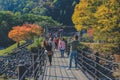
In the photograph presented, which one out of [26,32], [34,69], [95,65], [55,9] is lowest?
[26,32]

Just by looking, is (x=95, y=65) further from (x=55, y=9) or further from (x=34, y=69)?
(x=55, y=9)

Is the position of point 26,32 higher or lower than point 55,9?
lower

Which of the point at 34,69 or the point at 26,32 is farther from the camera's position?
the point at 26,32

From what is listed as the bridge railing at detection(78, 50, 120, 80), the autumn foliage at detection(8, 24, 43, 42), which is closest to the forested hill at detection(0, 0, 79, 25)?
the autumn foliage at detection(8, 24, 43, 42)

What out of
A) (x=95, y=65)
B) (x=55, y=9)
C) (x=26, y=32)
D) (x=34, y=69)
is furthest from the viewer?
(x=55, y=9)

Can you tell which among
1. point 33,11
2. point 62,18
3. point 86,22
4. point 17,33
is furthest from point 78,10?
point 33,11

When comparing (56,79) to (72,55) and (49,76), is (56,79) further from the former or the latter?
(72,55)

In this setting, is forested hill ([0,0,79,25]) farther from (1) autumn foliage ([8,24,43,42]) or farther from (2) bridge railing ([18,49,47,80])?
(2) bridge railing ([18,49,47,80])

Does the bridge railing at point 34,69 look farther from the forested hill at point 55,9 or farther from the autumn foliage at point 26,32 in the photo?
the forested hill at point 55,9

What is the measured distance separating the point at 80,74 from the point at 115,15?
16538 mm

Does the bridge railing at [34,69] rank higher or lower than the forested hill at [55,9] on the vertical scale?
lower

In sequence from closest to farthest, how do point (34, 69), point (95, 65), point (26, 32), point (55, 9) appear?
point (95, 65)
point (34, 69)
point (26, 32)
point (55, 9)

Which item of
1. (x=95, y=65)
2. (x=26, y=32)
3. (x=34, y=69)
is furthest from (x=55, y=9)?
(x=95, y=65)

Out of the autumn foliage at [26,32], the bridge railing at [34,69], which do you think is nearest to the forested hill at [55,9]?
the autumn foliage at [26,32]
